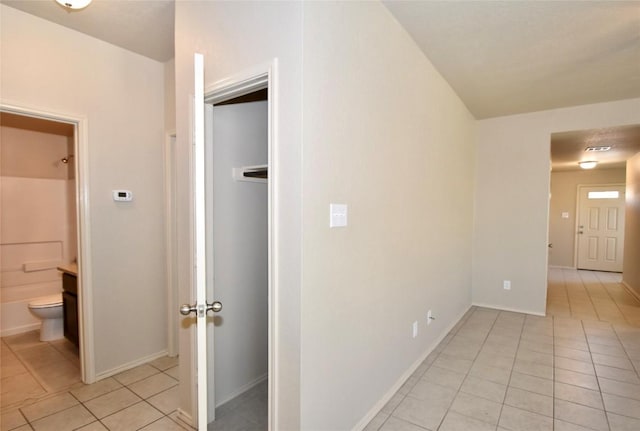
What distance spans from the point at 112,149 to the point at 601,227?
31.4ft

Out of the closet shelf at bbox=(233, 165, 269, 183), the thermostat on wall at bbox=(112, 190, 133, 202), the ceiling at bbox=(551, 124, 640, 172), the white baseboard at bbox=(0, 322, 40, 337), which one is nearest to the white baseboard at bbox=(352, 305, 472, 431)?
the closet shelf at bbox=(233, 165, 269, 183)

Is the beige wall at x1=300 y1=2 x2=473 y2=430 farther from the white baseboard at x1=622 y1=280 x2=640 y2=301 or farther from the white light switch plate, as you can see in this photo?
the white baseboard at x1=622 y1=280 x2=640 y2=301

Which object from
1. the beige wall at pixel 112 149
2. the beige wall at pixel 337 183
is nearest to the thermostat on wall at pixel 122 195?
the beige wall at pixel 112 149

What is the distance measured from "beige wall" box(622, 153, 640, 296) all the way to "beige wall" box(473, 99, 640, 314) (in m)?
2.34

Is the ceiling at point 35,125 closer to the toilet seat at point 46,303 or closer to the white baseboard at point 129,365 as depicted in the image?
the toilet seat at point 46,303

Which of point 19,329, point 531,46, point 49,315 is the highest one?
point 531,46

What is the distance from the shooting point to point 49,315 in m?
3.38

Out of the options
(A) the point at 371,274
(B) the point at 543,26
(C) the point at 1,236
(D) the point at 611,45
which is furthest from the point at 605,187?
(C) the point at 1,236

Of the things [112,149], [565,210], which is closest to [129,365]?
[112,149]

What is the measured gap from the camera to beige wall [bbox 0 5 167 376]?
232 centimetres

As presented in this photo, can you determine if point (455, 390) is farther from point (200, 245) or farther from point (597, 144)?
point (597, 144)

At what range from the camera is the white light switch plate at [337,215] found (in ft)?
5.61

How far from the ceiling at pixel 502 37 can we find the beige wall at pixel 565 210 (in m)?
4.95

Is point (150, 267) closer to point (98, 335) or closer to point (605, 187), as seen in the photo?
point (98, 335)
